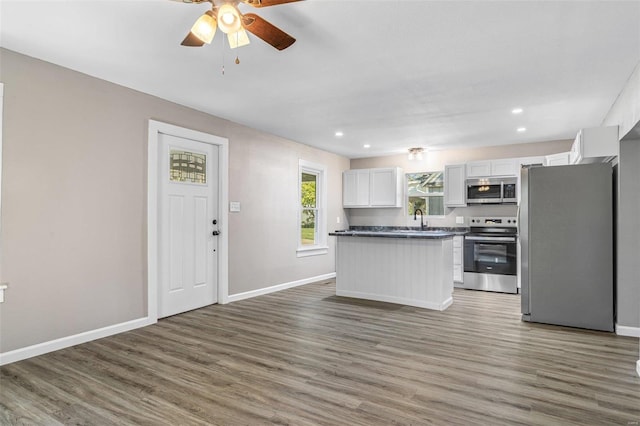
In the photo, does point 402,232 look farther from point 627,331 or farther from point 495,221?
point 627,331

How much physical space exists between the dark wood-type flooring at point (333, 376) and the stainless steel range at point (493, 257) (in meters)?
1.99

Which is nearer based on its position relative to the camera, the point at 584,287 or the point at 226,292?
the point at 584,287

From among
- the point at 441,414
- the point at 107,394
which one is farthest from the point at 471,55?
the point at 107,394

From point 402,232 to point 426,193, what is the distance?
1.64 meters

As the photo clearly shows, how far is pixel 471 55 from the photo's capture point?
3.07 metres

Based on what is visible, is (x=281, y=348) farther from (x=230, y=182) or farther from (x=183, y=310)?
(x=230, y=182)

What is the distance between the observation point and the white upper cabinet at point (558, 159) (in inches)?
229

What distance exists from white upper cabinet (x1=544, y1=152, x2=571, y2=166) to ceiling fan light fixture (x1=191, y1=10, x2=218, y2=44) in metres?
5.67

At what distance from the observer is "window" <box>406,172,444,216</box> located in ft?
23.8

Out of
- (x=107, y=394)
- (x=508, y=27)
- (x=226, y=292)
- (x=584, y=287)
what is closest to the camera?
(x=107, y=394)

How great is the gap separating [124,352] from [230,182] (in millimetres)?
2556

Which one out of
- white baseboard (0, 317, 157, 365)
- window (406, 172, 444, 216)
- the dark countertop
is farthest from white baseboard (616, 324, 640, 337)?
white baseboard (0, 317, 157, 365)

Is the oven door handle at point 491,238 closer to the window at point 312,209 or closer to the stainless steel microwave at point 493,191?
the stainless steel microwave at point 493,191

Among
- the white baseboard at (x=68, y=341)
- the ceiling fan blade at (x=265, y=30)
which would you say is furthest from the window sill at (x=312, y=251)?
the ceiling fan blade at (x=265, y=30)
